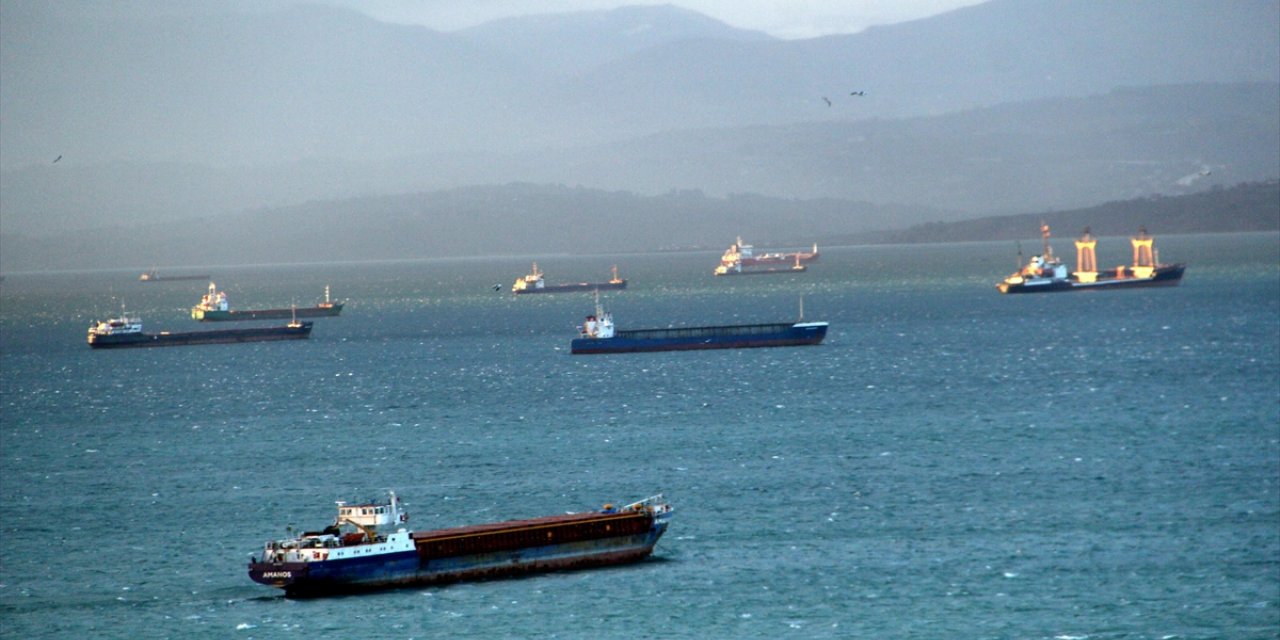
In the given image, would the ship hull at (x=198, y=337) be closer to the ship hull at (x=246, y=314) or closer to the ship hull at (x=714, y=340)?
the ship hull at (x=246, y=314)

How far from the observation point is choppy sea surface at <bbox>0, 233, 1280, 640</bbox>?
44.1 m

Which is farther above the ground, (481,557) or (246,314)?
(246,314)

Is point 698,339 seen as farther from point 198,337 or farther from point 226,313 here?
point 226,313

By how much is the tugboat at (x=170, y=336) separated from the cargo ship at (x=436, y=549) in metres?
110

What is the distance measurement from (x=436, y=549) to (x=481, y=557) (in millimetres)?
1371

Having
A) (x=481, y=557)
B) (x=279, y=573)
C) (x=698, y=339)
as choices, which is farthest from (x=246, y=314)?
(x=279, y=573)

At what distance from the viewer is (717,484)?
202 feet

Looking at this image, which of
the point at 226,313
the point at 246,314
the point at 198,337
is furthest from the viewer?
the point at 246,314

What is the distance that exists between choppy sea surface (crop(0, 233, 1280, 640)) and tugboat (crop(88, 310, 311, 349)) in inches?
1175

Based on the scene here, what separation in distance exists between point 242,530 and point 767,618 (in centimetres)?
1975

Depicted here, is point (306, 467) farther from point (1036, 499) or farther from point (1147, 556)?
point (1147, 556)

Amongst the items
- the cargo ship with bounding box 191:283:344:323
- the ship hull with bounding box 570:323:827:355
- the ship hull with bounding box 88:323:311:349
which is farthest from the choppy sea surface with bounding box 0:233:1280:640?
the cargo ship with bounding box 191:283:344:323

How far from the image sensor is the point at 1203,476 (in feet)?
201

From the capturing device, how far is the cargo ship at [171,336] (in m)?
153
